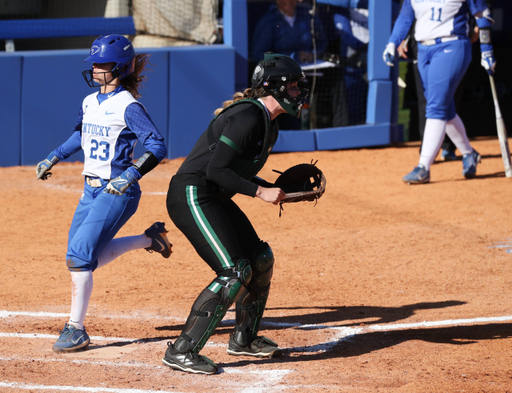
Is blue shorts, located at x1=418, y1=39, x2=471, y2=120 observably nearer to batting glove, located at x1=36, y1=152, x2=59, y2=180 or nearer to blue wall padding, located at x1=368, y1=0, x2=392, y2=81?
blue wall padding, located at x1=368, y1=0, x2=392, y2=81

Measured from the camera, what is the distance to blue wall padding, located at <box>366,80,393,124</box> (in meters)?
11.5

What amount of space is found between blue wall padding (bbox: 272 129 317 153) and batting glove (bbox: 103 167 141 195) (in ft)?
23.3

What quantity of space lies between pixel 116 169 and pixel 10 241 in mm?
2918

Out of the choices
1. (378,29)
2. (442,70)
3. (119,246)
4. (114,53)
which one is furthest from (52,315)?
(378,29)

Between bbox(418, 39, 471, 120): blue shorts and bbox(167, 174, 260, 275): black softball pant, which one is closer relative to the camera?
bbox(167, 174, 260, 275): black softball pant

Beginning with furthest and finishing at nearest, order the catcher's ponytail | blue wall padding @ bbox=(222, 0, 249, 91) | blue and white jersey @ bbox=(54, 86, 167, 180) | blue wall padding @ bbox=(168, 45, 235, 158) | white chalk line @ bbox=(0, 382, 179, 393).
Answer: blue wall padding @ bbox=(222, 0, 249, 91)
blue wall padding @ bbox=(168, 45, 235, 158)
blue and white jersey @ bbox=(54, 86, 167, 180)
the catcher's ponytail
white chalk line @ bbox=(0, 382, 179, 393)

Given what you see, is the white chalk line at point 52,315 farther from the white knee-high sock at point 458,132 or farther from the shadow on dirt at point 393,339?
the white knee-high sock at point 458,132

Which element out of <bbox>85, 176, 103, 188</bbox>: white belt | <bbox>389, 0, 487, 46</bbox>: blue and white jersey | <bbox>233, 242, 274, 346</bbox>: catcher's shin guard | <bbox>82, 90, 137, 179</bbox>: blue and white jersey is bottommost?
<bbox>233, 242, 274, 346</bbox>: catcher's shin guard

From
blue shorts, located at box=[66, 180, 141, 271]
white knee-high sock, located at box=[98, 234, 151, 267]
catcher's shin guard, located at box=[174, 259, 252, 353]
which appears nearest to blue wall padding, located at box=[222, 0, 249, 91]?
white knee-high sock, located at box=[98, 234, 151, 267]

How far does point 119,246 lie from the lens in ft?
14.5

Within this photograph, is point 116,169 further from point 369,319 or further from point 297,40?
point 297,40

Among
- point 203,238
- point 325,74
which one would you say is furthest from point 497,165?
point 203,238

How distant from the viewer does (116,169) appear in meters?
4.17

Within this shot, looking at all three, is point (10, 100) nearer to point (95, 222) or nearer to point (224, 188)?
point (95, 222)
